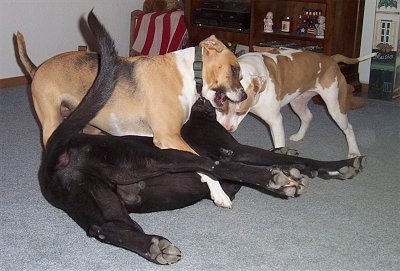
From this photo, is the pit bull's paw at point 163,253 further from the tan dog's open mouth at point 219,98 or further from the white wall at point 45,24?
the white wall at point 45,24

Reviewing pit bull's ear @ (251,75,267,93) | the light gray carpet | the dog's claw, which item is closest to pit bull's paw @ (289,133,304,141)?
the light gray carpet

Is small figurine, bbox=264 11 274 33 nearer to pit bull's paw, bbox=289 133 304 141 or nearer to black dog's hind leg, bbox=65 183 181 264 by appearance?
pit bull's paw, bbox=289 133 304 141

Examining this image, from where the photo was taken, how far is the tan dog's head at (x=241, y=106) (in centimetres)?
295

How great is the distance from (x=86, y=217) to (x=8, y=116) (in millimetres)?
2559

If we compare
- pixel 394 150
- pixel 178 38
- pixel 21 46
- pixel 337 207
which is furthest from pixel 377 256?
pixel 178 38

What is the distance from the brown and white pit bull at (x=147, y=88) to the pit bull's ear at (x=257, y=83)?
1.10 feet

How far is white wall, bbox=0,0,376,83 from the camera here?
515cm

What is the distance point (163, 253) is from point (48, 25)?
415cm

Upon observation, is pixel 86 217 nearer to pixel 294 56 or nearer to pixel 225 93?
pixel 225 93

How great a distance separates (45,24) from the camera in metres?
5.43

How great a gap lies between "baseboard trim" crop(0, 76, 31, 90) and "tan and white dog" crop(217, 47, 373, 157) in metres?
2.80

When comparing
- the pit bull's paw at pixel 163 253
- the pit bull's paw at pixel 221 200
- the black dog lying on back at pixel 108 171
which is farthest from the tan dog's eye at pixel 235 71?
the pit bull's paw at pixel 163 253

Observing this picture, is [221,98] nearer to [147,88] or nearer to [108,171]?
[147,88]

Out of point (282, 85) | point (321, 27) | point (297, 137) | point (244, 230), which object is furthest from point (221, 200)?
point (321, 27)
